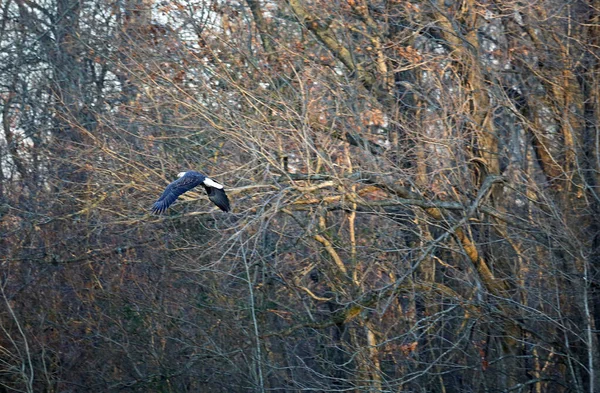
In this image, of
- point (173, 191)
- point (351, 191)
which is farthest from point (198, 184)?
point (351, 191)

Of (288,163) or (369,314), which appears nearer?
(288,163)

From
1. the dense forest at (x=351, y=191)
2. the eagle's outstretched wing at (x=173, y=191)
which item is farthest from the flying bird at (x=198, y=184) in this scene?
the dense forest at (x=351, y=191)

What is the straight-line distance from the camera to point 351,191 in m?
9.40

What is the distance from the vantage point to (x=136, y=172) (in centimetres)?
1025

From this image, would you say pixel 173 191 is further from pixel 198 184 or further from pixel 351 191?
pixel 351 191

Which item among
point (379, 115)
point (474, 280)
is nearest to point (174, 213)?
point (379, 115)

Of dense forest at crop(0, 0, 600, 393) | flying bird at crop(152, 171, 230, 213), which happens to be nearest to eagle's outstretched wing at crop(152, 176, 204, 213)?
flying bird at crop(152, 171, 230, 213)

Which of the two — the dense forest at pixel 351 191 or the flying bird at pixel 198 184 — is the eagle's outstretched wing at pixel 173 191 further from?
→ the dense forest at pixel 351 191

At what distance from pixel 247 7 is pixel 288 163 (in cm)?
230

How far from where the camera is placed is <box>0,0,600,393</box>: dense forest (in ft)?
31.9

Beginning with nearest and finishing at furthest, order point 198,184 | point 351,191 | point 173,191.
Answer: point 173,191 < point 198,184 < point 351,191

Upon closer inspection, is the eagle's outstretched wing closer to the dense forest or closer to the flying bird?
the flying bird

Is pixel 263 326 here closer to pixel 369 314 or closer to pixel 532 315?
pixel 369 314

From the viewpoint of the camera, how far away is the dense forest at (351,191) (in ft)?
31.9
